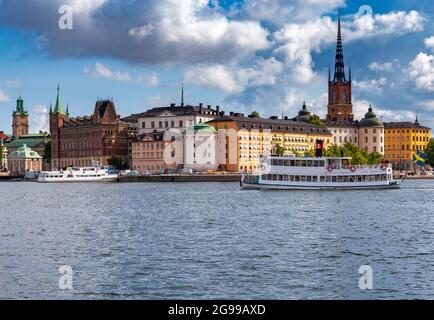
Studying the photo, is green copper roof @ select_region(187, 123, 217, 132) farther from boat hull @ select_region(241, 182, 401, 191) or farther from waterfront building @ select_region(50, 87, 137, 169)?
boat hull @ select_region(241, 182, 401, 191)

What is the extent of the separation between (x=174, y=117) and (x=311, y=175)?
89.2 metres

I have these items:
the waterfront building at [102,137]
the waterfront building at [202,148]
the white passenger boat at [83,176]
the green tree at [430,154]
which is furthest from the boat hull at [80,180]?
the green tree at [430,154]

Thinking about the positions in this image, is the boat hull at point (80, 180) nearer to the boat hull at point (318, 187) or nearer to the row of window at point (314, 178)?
the boat hull at point (318, 187)

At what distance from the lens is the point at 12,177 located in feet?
639

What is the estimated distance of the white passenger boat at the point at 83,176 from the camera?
15088cm

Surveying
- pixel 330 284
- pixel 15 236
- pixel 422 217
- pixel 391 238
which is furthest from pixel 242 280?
pixel 422 217

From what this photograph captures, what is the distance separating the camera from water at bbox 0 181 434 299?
74.0 feet

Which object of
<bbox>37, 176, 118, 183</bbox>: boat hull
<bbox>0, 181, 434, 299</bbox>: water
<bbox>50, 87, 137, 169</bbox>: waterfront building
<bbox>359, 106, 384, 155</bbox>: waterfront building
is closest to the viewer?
<bbox>0, 181, 434, 299</bbox>: water

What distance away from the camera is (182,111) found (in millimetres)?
175125

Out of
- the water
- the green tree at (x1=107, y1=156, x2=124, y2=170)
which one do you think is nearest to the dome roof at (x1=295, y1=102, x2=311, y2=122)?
the green tree at (x1=107, y1=156, x2=124, y2=170)

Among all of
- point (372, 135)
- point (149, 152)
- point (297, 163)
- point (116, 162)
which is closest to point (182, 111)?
point (149, 152)
